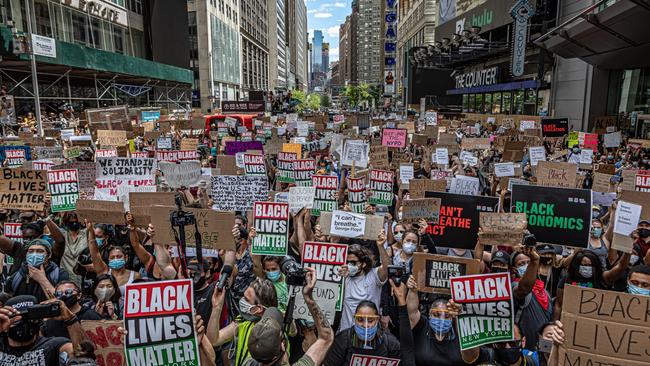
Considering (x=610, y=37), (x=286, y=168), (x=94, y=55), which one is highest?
(x=94, y=55)

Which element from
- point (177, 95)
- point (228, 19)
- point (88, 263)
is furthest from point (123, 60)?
point (228, 19)

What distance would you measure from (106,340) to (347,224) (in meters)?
2.83

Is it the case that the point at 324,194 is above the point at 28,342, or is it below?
above

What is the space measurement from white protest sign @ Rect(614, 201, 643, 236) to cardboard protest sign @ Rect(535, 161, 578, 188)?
310 centimetres

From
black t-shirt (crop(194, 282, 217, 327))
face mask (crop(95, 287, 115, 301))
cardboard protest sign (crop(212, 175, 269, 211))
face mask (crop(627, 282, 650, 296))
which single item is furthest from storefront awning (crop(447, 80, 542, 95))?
face mask (crop(95, 287, 115, 301))

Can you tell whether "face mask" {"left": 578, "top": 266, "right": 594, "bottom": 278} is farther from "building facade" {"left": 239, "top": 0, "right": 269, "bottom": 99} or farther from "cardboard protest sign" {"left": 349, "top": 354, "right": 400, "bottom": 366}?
"building facade" {"left": 239, "top": 0, "right": 269, "bottom": 99}

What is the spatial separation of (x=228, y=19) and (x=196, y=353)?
264 ft

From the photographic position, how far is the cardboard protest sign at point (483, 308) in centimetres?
396

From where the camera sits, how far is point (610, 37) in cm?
1920

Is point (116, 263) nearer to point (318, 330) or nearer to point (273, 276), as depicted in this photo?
point (273, 276)

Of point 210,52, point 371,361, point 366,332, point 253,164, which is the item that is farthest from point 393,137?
point 210,52

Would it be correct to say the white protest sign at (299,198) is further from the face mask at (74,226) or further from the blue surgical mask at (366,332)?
the face mask at (74,226)

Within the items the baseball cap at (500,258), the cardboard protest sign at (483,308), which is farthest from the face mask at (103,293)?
the baseball cap at (500,258)

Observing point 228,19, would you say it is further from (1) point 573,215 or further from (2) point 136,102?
(1) point 573,215
